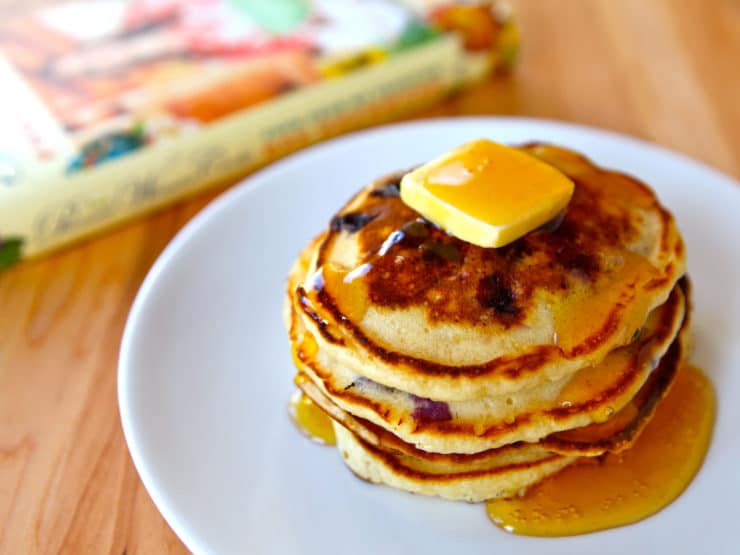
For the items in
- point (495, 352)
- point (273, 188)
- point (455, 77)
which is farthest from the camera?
point (455, 77)

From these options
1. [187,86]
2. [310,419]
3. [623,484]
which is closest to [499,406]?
[623,484]

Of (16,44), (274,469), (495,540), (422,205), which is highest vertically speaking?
(16,44)

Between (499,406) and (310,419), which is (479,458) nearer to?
(499,406)

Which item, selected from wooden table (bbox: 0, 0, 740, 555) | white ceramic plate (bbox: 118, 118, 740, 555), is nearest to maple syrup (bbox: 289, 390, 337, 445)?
white ceramic plate (bbox: 118, 118, 740, 555)

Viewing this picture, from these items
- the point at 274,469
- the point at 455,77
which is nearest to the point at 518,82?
the point at 455,77

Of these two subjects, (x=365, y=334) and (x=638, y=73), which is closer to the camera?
(x=365, y=334)

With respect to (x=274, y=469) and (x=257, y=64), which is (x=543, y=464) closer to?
(x=274, y=469)

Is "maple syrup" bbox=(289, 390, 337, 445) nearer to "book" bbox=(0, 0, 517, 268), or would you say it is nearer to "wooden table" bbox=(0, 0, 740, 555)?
"wooden table" bbox=(0, 0, 740, 555)
